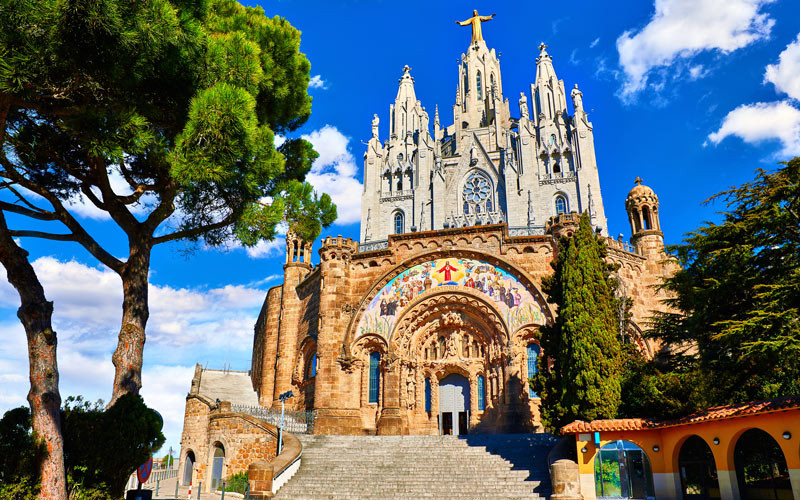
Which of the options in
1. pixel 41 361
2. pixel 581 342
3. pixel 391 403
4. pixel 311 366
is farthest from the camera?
pixel 311 366

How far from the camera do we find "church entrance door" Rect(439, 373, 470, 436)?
71.0 feet

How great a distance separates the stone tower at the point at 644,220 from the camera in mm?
24281

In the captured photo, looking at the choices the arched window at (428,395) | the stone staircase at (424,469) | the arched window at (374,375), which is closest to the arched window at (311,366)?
the arched window at (374,375)

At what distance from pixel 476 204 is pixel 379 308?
85.5 ft

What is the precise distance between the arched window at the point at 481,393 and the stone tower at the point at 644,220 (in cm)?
954

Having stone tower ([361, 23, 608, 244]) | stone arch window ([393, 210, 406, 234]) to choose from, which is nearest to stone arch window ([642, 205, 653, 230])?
stone tower ([361, 23, 608, 244])

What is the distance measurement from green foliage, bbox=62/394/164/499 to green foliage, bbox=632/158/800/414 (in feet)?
39.1

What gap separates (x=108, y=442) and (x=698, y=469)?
13.8m

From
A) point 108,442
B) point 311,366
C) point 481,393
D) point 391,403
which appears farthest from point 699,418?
point 311,366

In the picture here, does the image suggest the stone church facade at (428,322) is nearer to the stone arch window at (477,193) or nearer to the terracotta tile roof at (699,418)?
the terracotta tile roof at (699,418)

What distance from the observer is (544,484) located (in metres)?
14.2

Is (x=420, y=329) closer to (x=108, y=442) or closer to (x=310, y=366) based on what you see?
(x=310, y=366)

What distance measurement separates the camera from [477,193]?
155 ft

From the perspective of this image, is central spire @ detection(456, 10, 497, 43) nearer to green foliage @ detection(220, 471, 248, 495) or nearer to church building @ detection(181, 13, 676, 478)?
church building @ detection(181, 13, 676, 478)
